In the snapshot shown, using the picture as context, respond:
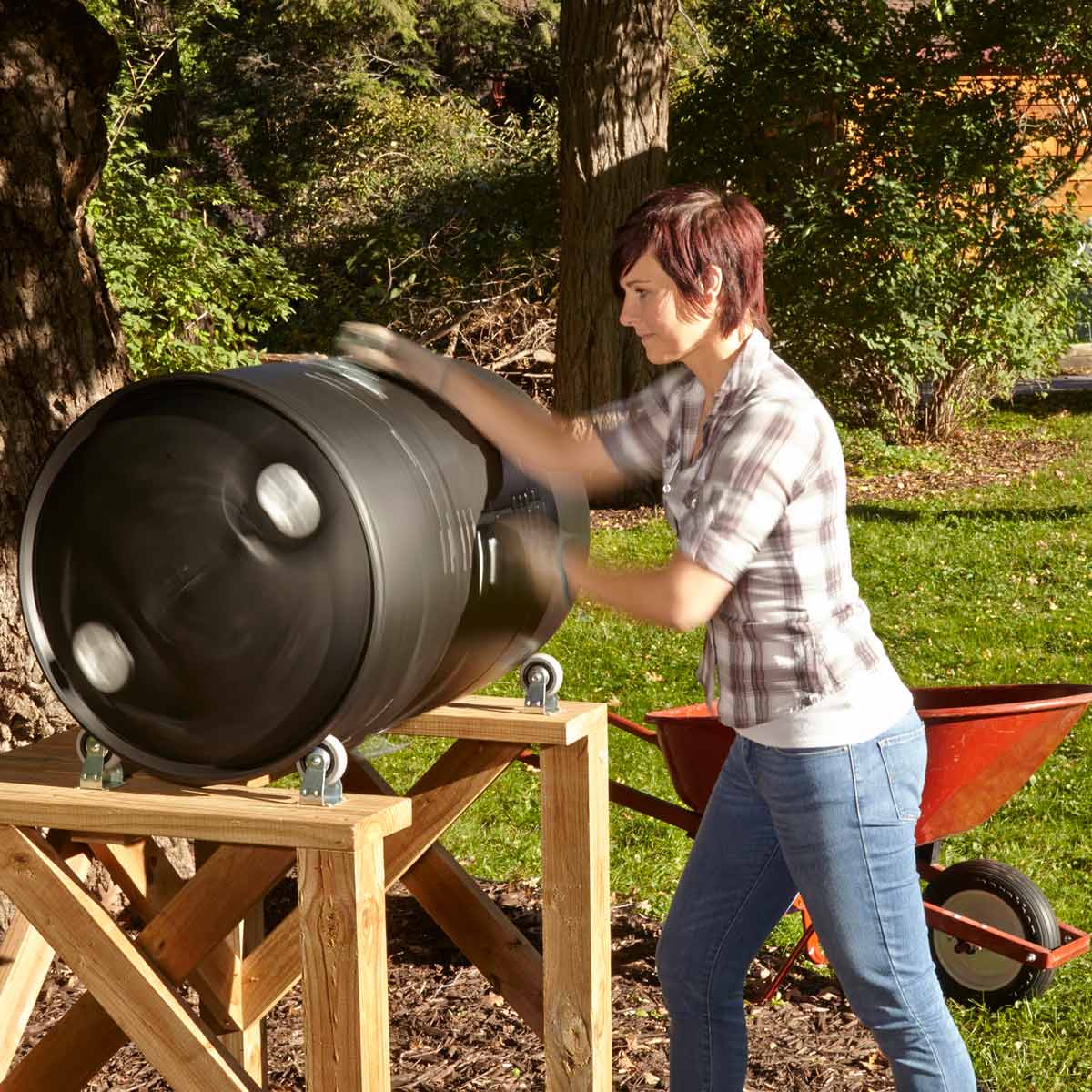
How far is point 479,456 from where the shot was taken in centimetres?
272

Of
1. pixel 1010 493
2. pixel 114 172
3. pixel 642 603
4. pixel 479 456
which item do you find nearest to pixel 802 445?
pixel 642 603

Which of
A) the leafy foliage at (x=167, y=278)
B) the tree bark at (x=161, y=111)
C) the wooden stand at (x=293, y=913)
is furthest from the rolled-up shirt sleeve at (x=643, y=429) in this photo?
the tree bark at (x=161, y=111)

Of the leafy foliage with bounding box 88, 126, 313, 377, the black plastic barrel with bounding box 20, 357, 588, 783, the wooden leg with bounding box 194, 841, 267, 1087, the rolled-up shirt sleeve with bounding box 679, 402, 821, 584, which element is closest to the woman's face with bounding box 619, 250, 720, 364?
the rolled-up shirt sleeve with bounding box 679, 402, 821, 584

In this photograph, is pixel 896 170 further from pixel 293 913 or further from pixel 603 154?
pixel 293 913

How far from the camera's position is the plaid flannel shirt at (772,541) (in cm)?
252

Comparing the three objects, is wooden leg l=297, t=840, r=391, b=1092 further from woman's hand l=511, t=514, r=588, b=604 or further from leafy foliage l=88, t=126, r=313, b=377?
leafy foliage l=88, t=126, r=313, b=377

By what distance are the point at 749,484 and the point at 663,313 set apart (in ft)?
1.18

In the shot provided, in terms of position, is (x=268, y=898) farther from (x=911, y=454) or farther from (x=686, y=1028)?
(x=911, y=454)

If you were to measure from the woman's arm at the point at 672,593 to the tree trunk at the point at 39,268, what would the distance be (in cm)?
222

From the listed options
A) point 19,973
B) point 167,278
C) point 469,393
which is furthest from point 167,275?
point 469,393

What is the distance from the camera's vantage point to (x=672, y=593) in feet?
8.21

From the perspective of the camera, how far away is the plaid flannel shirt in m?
2.52

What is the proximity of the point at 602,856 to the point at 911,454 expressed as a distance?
446 inches

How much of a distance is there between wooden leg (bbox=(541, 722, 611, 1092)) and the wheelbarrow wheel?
61.2 inches
